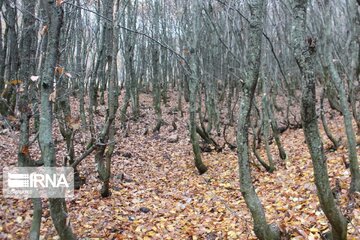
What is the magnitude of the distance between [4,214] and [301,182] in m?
5.34

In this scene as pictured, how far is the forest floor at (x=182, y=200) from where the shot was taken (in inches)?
198

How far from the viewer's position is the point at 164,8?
18359 millimetres

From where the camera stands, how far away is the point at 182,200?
22.7 feet

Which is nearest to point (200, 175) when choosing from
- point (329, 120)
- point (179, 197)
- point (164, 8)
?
point (179, 197)

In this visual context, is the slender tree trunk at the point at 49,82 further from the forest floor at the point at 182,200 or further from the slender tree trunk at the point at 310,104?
the slender tree trunk at the point at 310,104

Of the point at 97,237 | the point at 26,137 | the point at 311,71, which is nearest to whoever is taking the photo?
the point at 311,71

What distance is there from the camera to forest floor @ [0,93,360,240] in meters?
5.03

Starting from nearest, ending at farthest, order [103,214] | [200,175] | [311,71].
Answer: [311,71] < [103,214] < [200,175]

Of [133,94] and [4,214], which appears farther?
[133,94]

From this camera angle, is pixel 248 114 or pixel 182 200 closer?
pixel 248 114

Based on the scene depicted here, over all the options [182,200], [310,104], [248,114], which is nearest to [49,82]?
[248,114]

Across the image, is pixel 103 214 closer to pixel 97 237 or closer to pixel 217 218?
pixel 97 237

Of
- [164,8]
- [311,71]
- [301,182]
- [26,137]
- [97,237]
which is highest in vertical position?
[164,8]

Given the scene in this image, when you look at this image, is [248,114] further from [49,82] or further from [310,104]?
[49,82]
